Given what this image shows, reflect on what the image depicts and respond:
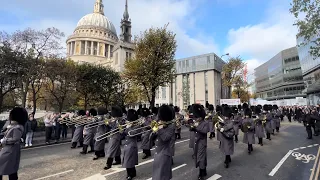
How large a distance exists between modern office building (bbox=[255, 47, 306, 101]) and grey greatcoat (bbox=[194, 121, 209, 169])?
7778cm

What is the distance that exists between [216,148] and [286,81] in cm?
7719

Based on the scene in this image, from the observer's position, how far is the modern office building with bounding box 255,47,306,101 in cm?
7325

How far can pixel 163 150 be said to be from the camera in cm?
585

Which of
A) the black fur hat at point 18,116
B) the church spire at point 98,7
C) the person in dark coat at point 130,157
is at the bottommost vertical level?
the person in dark coat at point 130,157

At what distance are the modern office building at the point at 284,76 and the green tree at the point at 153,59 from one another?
6588cm

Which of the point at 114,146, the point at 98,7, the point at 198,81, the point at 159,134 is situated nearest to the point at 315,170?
the point at 159,134

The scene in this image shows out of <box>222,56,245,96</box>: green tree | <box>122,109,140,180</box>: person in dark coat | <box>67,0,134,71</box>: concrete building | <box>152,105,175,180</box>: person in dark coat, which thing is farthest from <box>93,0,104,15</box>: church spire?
<box>152,105,175,180</box>: person in dark coat

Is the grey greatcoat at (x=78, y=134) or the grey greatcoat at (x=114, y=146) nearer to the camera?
the grey greatcoat at (x=114, y=146)

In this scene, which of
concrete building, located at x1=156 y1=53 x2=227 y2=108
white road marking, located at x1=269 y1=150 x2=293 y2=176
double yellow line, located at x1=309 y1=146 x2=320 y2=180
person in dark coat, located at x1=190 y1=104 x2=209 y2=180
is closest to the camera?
person in dark coat, located at x1=190 y1=104 x2=209 y2=180

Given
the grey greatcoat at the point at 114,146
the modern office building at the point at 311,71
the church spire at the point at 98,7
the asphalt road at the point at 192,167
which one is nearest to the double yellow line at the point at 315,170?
the asphalt road at the point at 192,167

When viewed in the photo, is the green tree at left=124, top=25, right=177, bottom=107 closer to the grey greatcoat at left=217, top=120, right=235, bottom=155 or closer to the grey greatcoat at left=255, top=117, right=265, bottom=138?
the grey greatcoat at left=255, top=117, right=265, bottom=138

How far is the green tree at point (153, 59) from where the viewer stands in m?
21.5

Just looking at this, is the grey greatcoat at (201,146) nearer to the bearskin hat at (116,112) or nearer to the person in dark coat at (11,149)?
the bearskin hat at (116,112)

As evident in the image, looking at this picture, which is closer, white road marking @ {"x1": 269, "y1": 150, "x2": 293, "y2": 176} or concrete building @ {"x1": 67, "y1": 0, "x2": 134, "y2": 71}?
white road marking @ {"x1": 269, "y1": 150, "x2": 293, "y2": 176}
